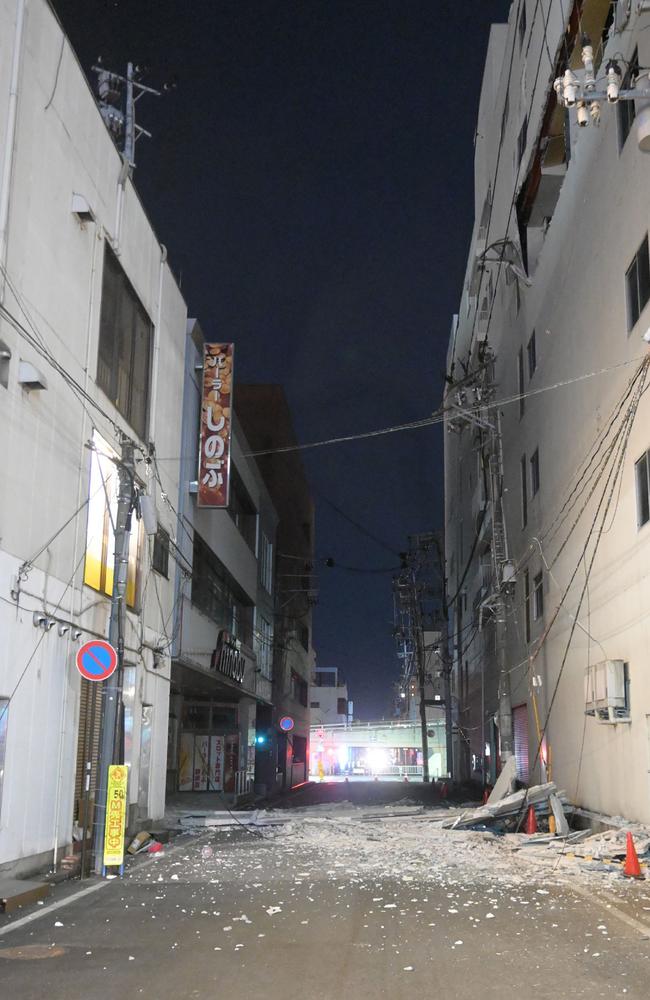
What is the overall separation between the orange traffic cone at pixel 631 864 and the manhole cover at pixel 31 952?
7930 mm

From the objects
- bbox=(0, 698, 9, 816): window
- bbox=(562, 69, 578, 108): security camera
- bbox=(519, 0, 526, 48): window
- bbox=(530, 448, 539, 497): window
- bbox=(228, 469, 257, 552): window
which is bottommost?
bbox=(0, 698, 9, 816): window

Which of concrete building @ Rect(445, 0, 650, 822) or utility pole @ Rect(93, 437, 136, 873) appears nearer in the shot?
utility pole @ Rect(93, 437, 136, 873)

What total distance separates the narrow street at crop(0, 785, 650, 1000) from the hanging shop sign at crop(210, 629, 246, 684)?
42.4 feet

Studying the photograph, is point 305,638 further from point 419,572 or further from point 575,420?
point 575,420

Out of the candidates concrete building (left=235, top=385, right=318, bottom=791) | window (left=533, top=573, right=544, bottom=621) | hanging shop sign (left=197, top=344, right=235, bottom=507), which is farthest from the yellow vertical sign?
concrete building (left=235, top=385, right=318, bottom=791)

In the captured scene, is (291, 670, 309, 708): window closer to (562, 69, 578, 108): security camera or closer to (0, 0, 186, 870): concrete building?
(0, 0, 186, 870): concrete building

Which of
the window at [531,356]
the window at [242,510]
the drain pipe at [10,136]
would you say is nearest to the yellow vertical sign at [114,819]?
the drain pipe at [10,136]

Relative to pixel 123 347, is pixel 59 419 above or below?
below

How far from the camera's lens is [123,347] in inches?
744

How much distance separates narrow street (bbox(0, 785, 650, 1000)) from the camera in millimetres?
7062

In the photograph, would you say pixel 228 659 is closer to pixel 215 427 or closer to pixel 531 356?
pixel 215 427

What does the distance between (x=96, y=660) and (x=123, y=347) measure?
315 inches

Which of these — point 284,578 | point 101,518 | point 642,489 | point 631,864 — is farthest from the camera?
point 284,578

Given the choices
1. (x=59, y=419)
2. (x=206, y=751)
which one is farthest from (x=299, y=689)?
(x=59, y=419)
